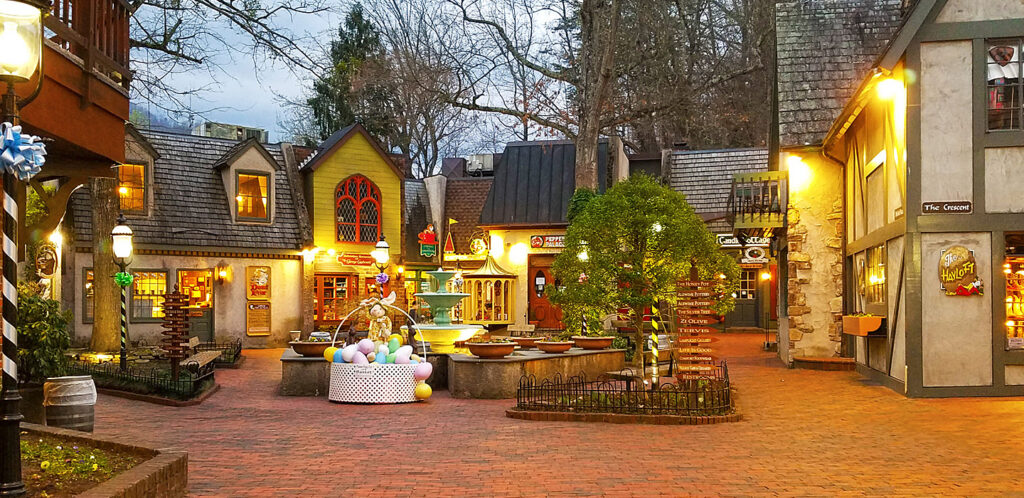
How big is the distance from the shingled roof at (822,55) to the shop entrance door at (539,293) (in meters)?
12.0

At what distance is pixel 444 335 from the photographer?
19.5 meters

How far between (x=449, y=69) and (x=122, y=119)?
16.7 metres

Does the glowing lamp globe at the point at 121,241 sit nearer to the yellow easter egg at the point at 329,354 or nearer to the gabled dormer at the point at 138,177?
the yellow easter egg at the point at 329,354

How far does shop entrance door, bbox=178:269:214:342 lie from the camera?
28.7m

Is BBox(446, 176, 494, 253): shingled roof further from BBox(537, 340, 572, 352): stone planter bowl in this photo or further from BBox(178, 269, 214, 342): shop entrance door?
BBox(537, 340, 572, 352): stone planter bowl

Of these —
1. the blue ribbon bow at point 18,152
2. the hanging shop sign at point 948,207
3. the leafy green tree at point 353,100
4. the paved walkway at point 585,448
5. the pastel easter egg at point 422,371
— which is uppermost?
the leafy green tree at point 353,100

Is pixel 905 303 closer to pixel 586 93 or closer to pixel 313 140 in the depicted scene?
pixel 586 93

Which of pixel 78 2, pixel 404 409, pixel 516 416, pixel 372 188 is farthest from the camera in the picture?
pixel 372 188

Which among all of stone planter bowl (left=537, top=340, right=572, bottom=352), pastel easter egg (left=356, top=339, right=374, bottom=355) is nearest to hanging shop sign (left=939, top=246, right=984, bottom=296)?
stone planter bowl (left=537, top=340, right=572, bottom=352)

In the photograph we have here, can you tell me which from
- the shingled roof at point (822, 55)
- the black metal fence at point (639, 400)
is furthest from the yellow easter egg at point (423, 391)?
the shingled roof at point (822, 55)

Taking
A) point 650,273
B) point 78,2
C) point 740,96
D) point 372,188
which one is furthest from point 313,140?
point 78,2

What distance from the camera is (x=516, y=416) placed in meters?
13.8

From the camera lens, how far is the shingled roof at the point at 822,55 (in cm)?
2219

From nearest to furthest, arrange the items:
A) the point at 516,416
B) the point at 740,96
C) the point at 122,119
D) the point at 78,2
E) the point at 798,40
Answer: the point at 78,2, the point at 122,119, the point at 516,416, the point at 798,40, the point at 740,96
